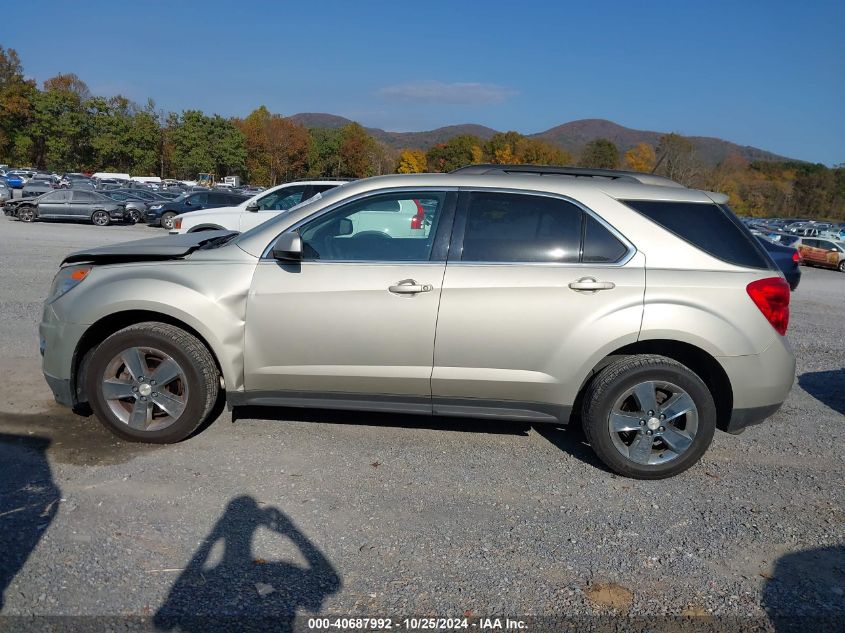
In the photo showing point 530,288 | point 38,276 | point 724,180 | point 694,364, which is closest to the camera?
point 530,288

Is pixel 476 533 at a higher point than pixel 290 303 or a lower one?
lower

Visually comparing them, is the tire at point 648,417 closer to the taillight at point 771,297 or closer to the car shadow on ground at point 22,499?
the taillight at point 771,297

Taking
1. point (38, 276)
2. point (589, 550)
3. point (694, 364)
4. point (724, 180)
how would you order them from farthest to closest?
point (724, 180)
point (38, 276)
point (694, 364)
point (589, 550)

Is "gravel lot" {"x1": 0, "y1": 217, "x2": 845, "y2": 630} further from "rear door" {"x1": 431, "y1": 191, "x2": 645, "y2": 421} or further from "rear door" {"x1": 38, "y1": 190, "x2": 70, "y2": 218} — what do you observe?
"rear door" {"x1": 38, "y1": 190, "x2": 70, "y2": 218}

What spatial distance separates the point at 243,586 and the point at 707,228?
339 cm

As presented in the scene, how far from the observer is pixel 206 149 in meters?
89.2

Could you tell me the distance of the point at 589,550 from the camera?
3320 mm

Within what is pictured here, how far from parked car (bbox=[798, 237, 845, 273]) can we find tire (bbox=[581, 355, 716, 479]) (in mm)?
27204

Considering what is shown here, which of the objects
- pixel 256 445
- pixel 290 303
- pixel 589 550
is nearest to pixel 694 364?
pixel 589 550

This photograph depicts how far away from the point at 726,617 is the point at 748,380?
5.43 ft

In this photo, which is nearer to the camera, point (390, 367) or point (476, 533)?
point (476, 533)

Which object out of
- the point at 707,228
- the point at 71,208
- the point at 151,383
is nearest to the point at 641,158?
the point at 71,208

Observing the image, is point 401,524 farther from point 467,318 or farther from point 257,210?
point 257,210

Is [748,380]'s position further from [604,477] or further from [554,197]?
[554,197]
